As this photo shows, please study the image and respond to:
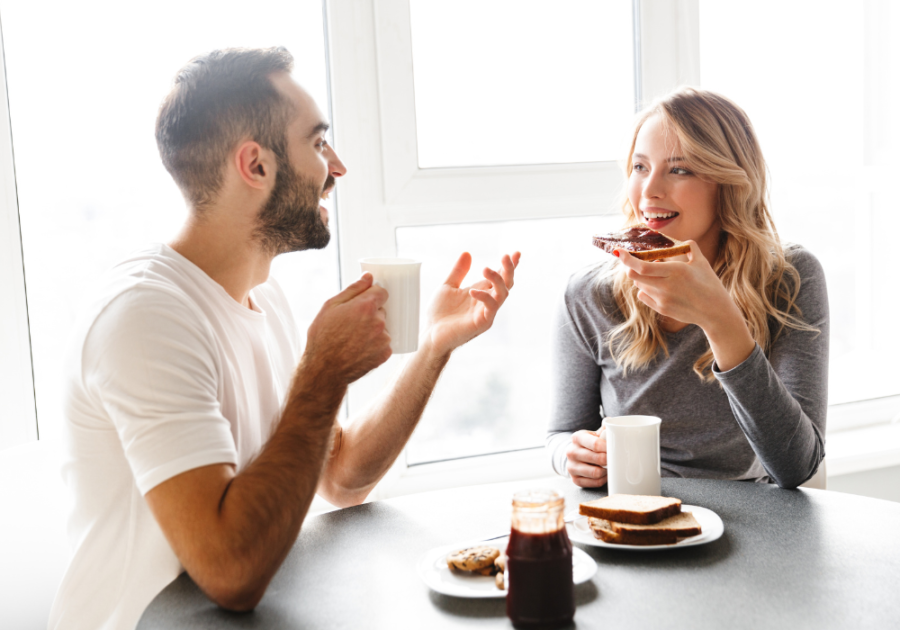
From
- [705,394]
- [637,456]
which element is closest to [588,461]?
[637,456]

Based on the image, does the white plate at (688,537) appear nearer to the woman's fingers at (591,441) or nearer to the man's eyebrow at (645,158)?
the woman's fingers at (591,441)

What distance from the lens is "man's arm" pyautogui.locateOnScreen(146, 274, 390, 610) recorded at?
0.98 metres

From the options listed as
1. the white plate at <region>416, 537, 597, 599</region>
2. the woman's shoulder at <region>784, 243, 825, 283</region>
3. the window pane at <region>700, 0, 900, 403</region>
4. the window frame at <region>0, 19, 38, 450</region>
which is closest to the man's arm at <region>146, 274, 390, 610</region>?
the white plate at <region>416, 537, 597, 599</region>

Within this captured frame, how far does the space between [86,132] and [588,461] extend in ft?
5.17

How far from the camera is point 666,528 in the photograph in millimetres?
1076

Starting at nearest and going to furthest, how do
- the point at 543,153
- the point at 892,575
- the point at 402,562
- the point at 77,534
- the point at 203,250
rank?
1. the point at 892,575
2. the point at 402,562
3. the point at 77,534
4. the point at 203,250
5. the point at 543,153

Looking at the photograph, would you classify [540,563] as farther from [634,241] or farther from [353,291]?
[634,241]

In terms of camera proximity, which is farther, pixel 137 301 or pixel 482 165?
pixel 482 165

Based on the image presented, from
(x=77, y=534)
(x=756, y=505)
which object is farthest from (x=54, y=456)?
(x=756, y=505)

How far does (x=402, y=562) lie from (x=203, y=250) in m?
0.63

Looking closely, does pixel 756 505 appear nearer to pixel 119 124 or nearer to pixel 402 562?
pixel 402 562

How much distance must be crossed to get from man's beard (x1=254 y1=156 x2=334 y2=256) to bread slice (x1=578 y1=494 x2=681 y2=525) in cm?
70

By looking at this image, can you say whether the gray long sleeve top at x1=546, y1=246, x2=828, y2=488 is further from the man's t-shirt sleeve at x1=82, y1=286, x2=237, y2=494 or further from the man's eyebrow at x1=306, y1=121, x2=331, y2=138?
the man's t-shirt sleeve at x1=82, y1=286, x2=237, y2=494

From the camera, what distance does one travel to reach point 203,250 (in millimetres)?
1350
